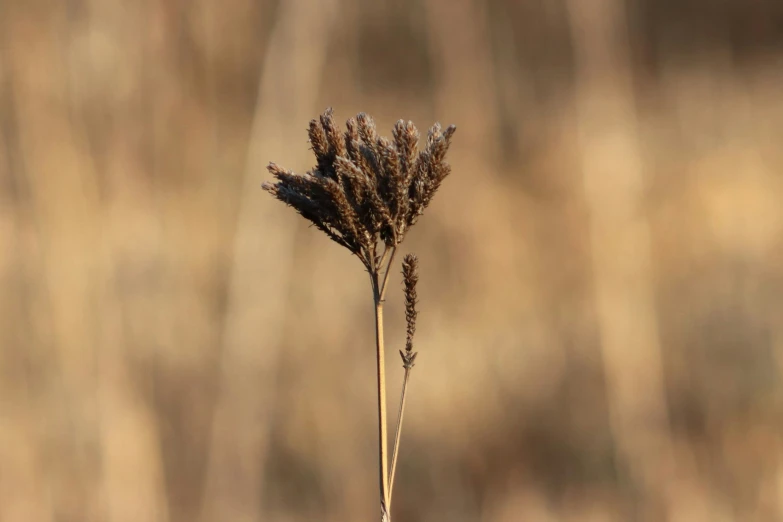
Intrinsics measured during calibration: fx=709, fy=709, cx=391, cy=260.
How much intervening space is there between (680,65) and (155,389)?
1635 millimetres

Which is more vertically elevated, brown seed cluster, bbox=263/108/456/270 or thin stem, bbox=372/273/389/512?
brown seed cluster, bbox=263/108/456/270

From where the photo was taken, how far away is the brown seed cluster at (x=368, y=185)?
548 millimetres

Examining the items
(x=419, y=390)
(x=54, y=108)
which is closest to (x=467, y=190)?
(x=419, y=390)

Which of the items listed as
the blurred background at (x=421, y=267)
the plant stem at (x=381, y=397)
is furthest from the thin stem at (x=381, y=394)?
the blurred background at (x=421, y=267)

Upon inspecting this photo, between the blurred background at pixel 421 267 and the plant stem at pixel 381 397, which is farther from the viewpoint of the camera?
the blurred background at pixel 421 267

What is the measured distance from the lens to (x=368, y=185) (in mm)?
551

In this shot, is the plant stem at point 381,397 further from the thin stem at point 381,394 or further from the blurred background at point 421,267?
the blurred background at point 421,267

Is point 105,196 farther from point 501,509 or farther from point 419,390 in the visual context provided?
point 501,509

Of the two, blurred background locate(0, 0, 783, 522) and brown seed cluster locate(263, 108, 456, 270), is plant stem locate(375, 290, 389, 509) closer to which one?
brown seed cluster locate(263, 108, 456, 270)

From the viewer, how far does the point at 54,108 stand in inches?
71.8

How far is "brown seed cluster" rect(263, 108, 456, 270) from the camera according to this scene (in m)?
0.55

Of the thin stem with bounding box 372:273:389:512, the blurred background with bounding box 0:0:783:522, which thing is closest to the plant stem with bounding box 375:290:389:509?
the thin stem with bounding box 372:273:389:512

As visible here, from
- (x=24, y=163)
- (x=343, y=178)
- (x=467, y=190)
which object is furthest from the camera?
(x=467, y=190)

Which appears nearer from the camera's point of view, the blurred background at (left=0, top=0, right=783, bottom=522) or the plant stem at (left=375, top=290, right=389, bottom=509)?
the plant stem at (left=375, top=290, right=389, bottom=509)
